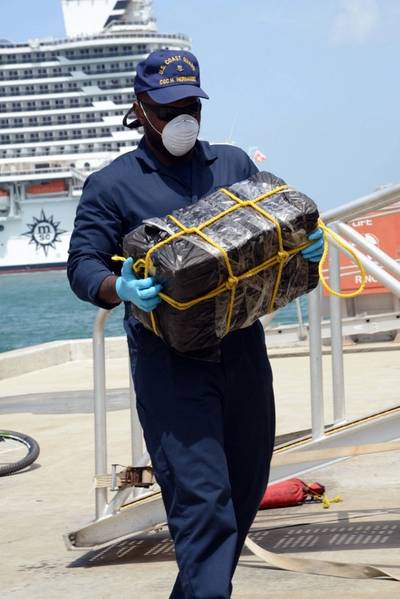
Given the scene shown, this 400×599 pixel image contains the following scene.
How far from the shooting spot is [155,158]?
339 centimetres

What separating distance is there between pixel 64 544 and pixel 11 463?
230 cm

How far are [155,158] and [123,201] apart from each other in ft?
0.53

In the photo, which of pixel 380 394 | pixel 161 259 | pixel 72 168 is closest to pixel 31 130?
pixel 72 168

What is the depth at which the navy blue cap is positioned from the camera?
3.29 meters

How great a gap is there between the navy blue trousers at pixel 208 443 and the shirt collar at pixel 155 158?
1.52 feet

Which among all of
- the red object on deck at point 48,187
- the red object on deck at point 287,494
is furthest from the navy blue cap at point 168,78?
the red object on deck at point 48,187

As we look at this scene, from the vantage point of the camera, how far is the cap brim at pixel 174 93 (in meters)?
3.27

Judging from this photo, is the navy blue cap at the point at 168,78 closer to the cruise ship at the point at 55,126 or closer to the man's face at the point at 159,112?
the man's face at the point at 159,112

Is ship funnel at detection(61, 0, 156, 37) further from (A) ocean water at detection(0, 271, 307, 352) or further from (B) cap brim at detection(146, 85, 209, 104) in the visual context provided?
(B) cap brim at detection(146, 85, 209, 104)

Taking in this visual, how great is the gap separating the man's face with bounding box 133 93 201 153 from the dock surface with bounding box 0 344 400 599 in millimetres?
1624

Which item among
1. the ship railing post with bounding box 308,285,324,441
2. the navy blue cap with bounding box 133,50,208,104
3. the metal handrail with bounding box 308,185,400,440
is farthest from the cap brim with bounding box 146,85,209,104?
the ship railing post with bounding box 308,285,324,441

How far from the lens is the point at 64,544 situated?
5.14 metres

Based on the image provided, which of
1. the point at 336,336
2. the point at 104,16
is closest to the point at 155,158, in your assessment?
the point at 336,336

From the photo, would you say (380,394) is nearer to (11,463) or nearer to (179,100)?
(11,463)
